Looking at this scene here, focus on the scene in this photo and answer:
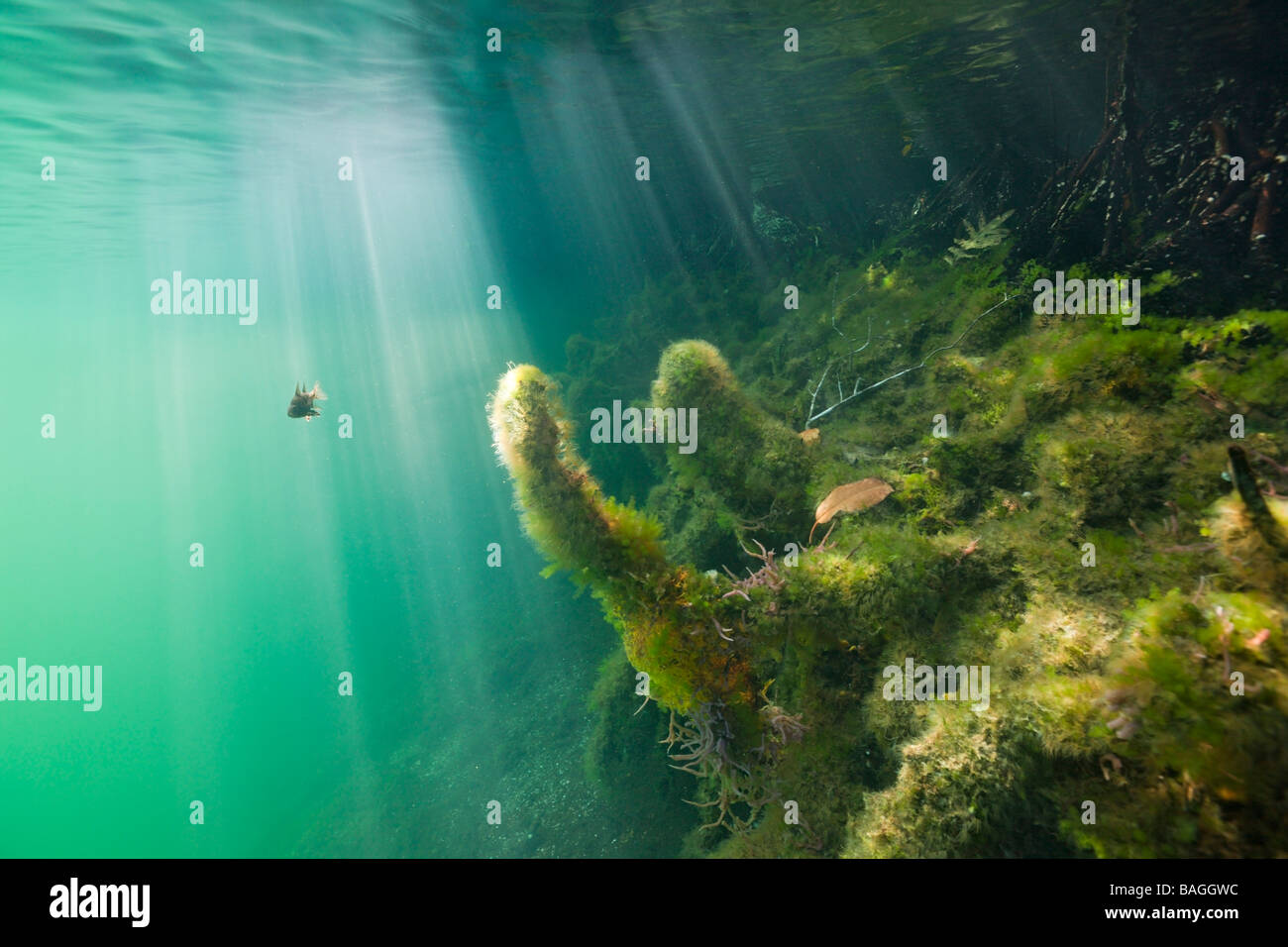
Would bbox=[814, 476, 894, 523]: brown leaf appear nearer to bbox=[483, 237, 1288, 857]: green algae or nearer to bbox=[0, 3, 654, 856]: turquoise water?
bbox=[483, 237, 1288, 857]: green algae

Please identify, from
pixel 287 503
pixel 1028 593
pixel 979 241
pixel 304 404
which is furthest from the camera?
pixel 287 503

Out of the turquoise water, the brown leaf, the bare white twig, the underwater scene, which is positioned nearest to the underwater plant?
the underwater scene

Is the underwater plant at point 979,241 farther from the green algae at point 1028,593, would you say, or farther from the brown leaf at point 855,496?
the brown leaf at point 855,496

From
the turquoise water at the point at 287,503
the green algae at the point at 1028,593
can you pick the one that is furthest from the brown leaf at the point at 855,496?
the turquoise water at the point at 287,503

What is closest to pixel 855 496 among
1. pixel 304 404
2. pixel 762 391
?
pixel 762 391

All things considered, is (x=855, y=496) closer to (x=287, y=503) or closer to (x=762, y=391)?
(x=762, y=391)

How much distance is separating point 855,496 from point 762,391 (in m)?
5.18

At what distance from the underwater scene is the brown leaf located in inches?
1.7

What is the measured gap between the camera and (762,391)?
32.8 feet

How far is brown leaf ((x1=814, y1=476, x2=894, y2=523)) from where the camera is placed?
16.7ft
